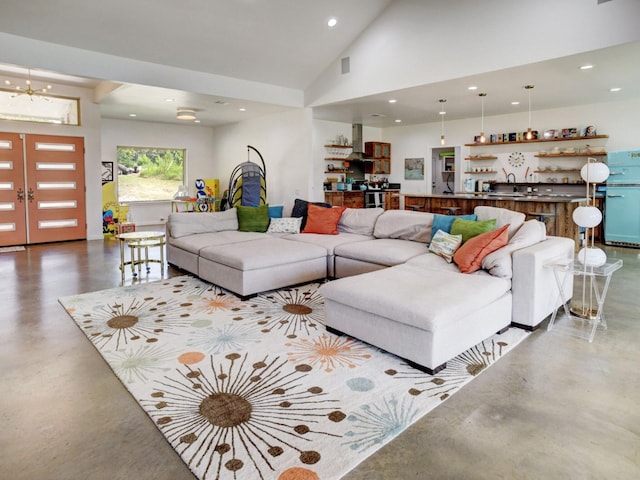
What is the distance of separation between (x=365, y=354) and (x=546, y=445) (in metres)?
1.34

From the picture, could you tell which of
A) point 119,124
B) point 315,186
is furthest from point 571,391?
point 119,124

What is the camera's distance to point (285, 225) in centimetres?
620

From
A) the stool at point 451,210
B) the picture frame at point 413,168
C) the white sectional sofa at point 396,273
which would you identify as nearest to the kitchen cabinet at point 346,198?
the picture frame at point 413,168

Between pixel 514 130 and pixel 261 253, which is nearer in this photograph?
pixel 261 253

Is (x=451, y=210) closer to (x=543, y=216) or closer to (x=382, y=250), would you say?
(x=543, y=216)

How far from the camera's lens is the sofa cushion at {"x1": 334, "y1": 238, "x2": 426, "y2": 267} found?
14.7ft

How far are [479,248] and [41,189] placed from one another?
27.4ft

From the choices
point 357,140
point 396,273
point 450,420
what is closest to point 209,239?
point 396,273

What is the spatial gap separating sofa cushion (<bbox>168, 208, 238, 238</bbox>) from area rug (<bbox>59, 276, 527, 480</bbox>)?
168 cm

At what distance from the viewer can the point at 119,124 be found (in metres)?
10.4

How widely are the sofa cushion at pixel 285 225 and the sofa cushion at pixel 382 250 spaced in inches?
45.9

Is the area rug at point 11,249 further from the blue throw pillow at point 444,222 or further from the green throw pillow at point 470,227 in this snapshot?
the green throw pillow at point 470,227

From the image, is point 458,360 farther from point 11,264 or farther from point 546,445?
point 11,264

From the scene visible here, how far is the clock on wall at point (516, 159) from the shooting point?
9.29 meters
